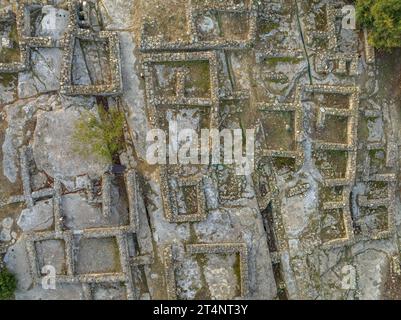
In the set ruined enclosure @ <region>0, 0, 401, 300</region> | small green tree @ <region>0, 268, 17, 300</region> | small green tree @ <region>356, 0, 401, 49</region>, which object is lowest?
small green tree @ <region>0, 268, 17, 300</region>

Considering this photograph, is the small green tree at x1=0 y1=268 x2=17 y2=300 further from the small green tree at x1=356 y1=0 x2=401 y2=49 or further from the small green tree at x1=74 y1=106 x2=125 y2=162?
the small green tree at x1=356 y1=0 x2=401 y2=49

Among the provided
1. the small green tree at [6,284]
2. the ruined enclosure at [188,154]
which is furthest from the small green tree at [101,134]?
the small green tree at [6,284]

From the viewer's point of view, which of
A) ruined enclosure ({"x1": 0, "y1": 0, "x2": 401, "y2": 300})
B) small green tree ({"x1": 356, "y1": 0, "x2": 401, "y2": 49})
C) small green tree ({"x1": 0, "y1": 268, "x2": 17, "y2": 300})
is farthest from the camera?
ruined enclosure ({"x1": 0, "y1": 0, "x2": 401, "y2": 300})

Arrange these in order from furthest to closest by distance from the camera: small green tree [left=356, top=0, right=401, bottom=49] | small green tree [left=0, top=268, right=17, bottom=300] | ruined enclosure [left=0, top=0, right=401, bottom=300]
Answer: ruined enclosure [left=0, top=0, right=401, bottom=300] → small green tree [left=356, top=0, right=401, bottom=49] → small green tree [left=0, top=268, right=17, bottom=300]

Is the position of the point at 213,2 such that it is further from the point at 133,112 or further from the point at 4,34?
the point at 4,34

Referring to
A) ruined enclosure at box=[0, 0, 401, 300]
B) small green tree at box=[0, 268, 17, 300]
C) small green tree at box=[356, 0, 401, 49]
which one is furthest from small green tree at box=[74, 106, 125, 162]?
small green tree at box=[356, 0, 401, 49]

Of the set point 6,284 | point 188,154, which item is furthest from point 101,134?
point 6,284
